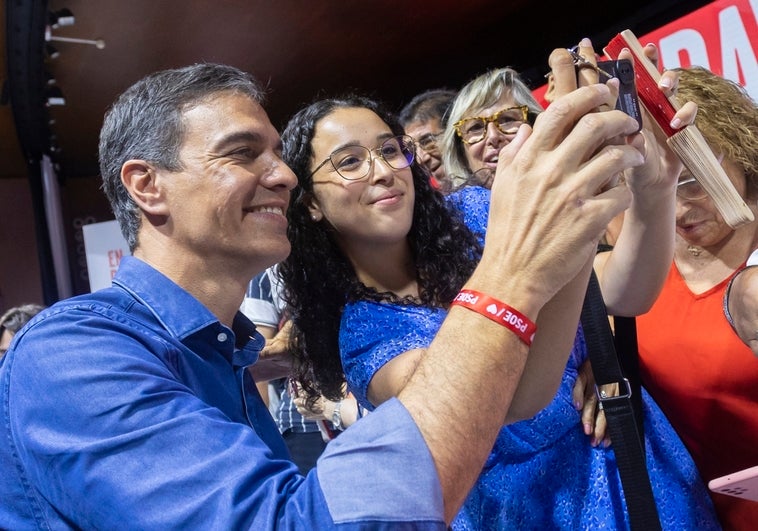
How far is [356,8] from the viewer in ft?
19.7

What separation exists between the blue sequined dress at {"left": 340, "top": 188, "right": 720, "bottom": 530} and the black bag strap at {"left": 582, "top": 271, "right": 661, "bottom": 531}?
0.27 ft

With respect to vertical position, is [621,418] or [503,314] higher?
[503,314]

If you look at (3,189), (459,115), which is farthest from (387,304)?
(3,189)

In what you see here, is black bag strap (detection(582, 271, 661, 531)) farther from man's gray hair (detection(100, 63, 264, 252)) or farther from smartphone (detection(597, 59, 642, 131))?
man's gray hair (detection(100, 63, 264, 252))

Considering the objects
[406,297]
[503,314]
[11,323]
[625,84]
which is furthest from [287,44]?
[503,314]

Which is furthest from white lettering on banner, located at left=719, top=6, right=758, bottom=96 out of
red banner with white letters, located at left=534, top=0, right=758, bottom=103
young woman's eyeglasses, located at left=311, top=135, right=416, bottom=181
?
young woman's eyeglasses, located at left=311, top=135, right=416, bottom=181

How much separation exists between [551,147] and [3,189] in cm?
974

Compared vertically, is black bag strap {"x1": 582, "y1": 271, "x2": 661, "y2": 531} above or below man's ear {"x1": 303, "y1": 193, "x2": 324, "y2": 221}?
below

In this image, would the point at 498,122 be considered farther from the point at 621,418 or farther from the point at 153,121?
the point at 153,121

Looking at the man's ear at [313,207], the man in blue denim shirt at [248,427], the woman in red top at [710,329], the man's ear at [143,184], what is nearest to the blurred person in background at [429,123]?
the man's ear at [313,207]

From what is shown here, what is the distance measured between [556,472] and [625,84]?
2.50ft

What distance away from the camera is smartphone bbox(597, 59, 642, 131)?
103 cm

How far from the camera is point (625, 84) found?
103 centimetres

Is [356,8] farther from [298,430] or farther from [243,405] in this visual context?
[243,405]
